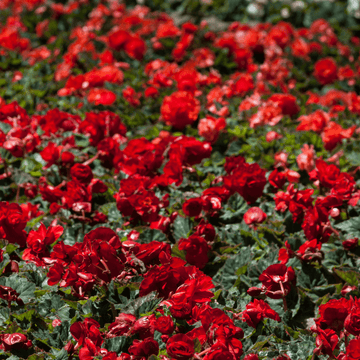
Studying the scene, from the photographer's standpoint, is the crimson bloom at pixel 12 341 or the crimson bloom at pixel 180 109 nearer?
the crimson bloom at pixel 12 341

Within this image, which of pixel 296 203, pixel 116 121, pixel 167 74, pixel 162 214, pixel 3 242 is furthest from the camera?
pixel 167 74

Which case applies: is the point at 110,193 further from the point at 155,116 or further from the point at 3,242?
the point at 155,116

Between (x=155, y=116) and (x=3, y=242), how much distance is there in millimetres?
1442

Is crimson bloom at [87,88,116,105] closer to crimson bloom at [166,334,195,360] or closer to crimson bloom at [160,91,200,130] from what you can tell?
crimson bloom at [160,91,200,130]

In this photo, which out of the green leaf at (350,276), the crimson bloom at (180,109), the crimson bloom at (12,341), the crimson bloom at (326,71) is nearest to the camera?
the crimson bloom at (12,341)

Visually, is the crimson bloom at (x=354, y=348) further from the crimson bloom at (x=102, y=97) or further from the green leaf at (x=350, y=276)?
the crimson bloom at (x=102, y=97)

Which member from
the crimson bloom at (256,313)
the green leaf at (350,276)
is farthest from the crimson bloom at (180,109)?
the crimson bloom at (256,313)

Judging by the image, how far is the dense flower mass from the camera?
1.33 metres

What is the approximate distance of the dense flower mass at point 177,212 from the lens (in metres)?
1.33

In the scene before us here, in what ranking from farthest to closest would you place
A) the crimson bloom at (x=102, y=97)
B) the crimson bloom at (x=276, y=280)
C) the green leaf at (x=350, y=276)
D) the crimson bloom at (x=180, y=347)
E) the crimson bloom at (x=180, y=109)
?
the crimson bloom at (x=102, y=97) → the crimson bloom at (x=180, y=109) → the green leaf at (x=350, y=276) → the crimson bloom at (x=276, y=280) → the crimson bloom at (x=180, y=347)

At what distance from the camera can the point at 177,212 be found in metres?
1.91

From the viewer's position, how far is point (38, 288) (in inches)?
59.9

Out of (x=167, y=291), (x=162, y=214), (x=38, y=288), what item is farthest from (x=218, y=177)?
(x=38, y=288)

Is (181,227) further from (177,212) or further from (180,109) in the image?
(180,109)
